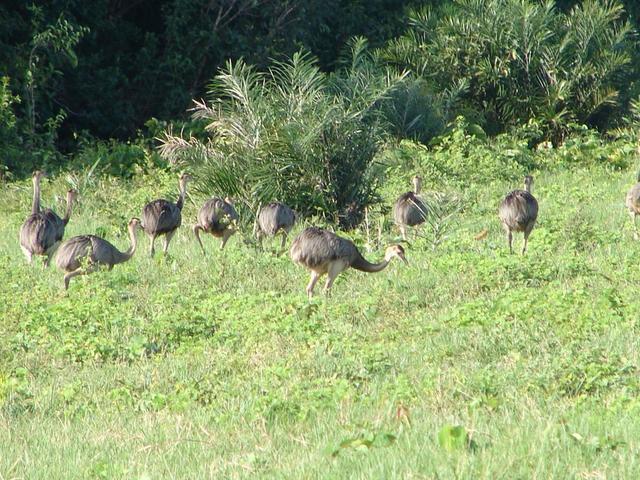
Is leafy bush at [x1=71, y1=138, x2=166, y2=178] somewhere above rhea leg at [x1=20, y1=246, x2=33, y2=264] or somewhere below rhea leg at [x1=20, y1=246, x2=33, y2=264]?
above

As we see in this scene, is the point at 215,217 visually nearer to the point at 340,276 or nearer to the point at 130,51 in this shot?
the point at 340,276

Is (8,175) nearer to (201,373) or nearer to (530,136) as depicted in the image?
(530,136)

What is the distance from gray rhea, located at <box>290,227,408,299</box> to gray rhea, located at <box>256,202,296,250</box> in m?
2.22

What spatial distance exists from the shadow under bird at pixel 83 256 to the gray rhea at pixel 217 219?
1759 millimetres

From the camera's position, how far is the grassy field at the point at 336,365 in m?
6.61

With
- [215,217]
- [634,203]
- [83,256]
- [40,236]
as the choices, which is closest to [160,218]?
[215,217]

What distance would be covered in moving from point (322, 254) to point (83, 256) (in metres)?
2.54

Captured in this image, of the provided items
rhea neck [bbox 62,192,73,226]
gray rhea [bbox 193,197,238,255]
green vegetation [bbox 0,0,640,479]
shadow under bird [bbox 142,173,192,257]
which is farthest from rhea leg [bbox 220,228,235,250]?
rhea neck [bbox 62,192,73,226]

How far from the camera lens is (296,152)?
54.2 feet

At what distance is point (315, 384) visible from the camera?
28.9 ft

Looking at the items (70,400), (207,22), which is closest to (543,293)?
(70,400)

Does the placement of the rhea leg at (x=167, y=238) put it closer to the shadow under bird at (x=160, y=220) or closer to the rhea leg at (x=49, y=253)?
the shadow under bird at (x=160, y=220)

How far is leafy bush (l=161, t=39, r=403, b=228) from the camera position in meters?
16.5

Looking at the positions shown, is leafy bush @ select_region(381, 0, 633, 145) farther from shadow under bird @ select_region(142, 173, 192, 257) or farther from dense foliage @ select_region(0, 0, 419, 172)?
shadow under bird @ select_region(142, 173, 192, 257)
